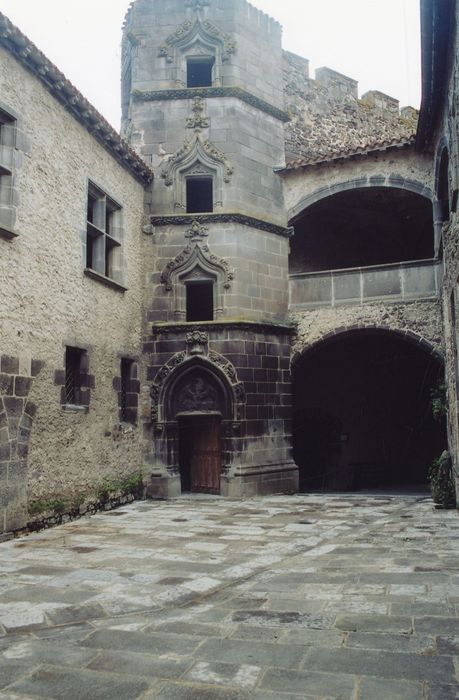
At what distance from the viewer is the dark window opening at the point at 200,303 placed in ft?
45.1

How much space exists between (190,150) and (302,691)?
→ 36.4ft

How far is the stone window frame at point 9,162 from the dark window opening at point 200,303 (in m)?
5.99

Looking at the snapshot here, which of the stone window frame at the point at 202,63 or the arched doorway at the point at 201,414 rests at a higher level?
the stone window frame at the point at 202,63

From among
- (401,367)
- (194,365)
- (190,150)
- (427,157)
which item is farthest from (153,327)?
(401,367)

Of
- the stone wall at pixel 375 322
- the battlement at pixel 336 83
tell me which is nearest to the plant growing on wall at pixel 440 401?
the stone wall at pixel 375 322

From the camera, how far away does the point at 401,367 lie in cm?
1664

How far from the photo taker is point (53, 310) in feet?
28.9

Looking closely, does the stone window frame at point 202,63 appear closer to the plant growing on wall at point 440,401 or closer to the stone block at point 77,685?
the plant growing on wall at point 440,401

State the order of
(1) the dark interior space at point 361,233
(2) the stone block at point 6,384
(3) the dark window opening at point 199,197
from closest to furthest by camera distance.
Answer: (2) the stone block at point 6,384, (3) the dark window opening at point 199,197, (1) the dark interior space at point 361,233

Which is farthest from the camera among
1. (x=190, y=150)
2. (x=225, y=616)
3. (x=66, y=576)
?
(x=190, y=150)

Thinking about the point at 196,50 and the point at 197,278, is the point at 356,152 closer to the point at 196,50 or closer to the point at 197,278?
the point at 196,50

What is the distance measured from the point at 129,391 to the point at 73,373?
2.00 metres

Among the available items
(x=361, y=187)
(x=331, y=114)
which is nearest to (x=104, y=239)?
(x=361, y=187)

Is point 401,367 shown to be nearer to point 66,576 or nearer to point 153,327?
point 153,327
